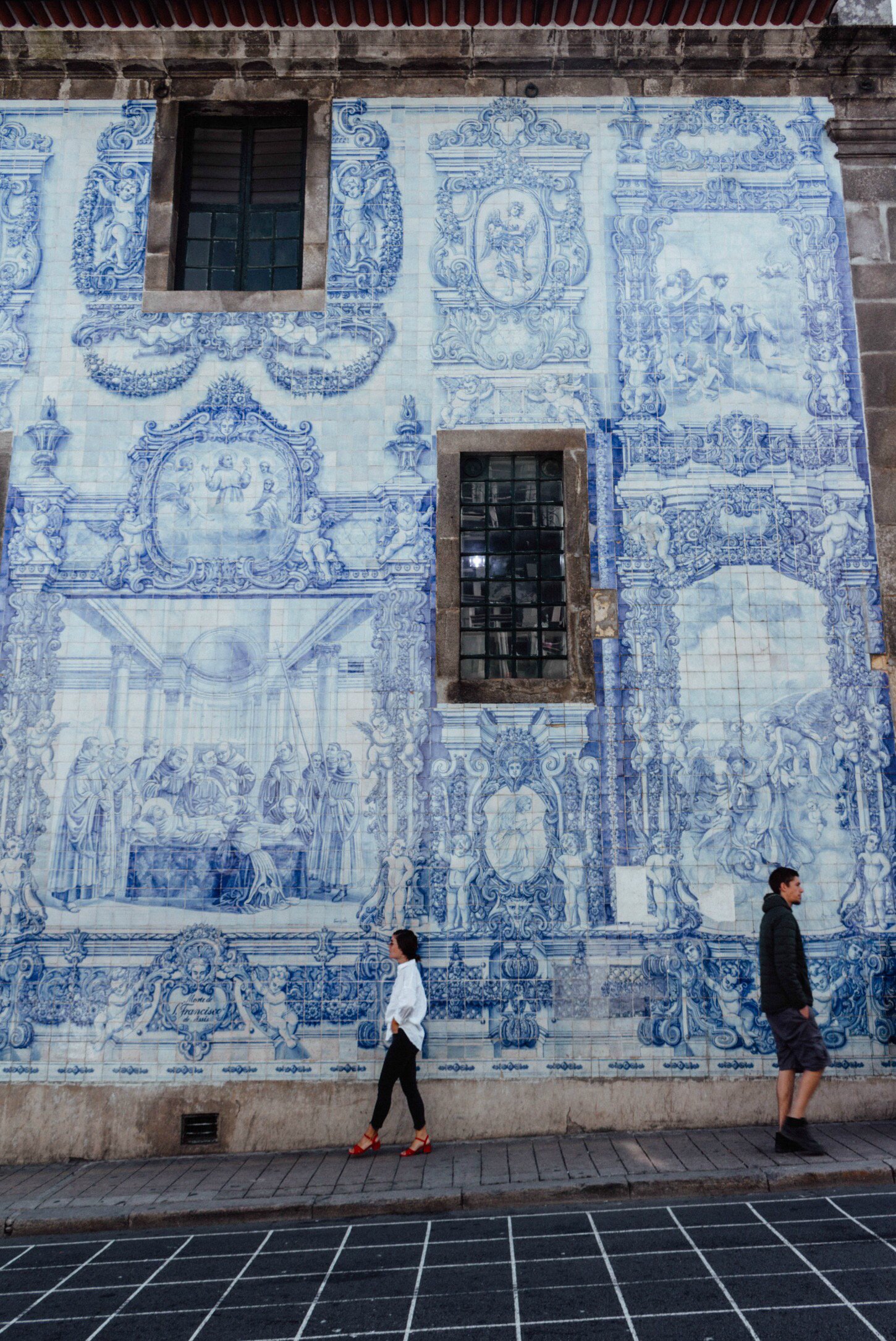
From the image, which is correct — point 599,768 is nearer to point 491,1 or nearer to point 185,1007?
point 185,1007

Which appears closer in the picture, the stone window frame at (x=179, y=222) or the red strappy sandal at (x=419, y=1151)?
the red strappy sandal at (x=419, y=1151)

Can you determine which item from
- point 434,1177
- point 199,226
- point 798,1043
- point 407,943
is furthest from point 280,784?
point 199,226

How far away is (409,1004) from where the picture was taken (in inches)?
231

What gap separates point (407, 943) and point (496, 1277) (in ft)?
6.95

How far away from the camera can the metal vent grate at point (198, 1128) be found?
247 inches

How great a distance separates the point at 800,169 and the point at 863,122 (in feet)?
1.97

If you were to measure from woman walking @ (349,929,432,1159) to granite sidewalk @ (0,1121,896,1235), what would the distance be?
11 cm

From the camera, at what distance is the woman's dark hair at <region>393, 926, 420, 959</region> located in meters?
6.03

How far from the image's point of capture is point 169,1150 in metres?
6.24

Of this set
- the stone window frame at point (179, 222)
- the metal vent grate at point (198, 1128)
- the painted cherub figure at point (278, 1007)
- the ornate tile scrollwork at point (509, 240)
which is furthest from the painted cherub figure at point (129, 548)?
the metal vent grate at point (198, 1128)

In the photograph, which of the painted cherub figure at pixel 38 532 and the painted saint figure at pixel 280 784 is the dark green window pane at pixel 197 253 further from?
the painted saint figure at pixel 280 784

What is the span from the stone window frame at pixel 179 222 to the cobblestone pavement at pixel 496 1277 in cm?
605

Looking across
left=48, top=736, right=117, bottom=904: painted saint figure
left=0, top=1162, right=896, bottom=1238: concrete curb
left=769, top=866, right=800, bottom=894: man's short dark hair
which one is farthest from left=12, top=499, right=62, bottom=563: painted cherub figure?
left=769, top=866, right=800, bottom=894: man's short dark hair

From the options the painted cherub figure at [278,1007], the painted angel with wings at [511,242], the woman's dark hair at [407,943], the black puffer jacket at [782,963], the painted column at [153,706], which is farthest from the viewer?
the painted angel with wings at [511,242]
